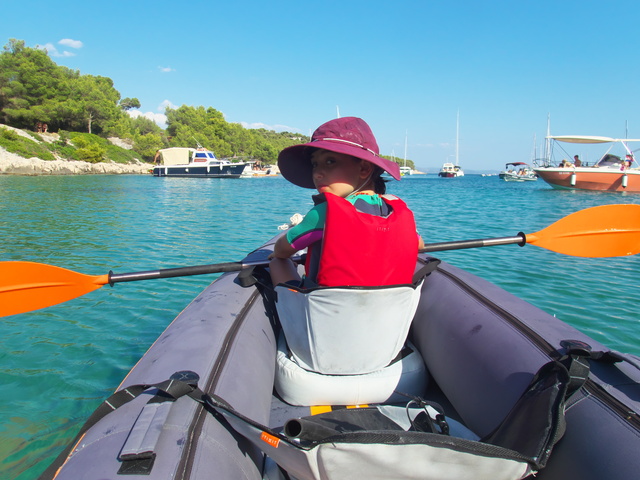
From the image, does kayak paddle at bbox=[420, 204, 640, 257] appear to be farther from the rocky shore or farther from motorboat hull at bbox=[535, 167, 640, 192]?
the rocky shore

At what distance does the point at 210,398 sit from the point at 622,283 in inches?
246

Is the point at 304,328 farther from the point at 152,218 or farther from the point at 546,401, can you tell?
the point at 152,218

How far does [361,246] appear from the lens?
171 centimetres

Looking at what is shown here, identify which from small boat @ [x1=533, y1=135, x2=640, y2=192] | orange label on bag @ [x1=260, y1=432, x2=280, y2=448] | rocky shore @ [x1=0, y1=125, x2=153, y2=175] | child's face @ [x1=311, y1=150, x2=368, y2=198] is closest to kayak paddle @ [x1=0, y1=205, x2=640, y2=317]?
child's face @ [x1=311, y1=150, x2=368, y2=198]

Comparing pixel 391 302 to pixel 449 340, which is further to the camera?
pixel 449 340

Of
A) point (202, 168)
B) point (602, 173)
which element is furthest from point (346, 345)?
point (202, 168)

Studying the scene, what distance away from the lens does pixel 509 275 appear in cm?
619

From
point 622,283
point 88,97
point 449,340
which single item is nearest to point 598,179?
point 622,283

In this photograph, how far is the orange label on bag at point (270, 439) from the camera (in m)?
1.21

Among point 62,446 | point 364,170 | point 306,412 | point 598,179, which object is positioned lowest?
point 62,446

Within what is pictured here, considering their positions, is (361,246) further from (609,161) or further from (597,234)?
(609,161)

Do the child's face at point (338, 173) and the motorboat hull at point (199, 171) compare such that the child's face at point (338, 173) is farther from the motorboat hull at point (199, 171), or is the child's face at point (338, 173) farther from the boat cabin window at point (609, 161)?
the motorboat hull at point (199, 171)

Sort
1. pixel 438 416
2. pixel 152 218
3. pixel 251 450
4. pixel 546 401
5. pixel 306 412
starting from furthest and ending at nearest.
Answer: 1. pixel 152 218
2. pixel 306 412
3. pixel 438 416
4. pixel 251 450
5. pixel 546 401

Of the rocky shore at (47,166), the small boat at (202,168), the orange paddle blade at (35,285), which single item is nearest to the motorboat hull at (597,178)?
the orange paddle blade at (35,285)
